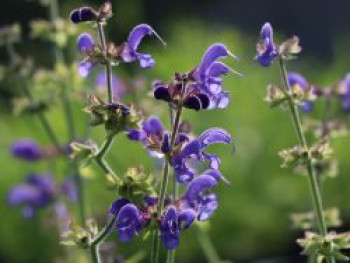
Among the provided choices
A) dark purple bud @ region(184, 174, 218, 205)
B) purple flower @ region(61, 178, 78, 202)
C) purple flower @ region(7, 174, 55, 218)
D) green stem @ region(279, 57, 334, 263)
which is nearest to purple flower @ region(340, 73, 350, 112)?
green stem @ region(279, 57, 334, 263)

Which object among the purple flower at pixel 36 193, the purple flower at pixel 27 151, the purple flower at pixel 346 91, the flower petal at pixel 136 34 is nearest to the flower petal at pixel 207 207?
the flower petal at pixel 136 34

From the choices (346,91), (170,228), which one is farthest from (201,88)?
(346,91)

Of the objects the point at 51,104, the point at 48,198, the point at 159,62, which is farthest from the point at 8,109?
the point at 51,104

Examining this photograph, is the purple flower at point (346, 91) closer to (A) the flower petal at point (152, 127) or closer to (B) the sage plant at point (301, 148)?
(B) the sage plant at point (301, 148)

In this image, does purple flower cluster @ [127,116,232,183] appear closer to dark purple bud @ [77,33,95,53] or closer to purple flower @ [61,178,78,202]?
dark purple bud @ [77,33,95,53]

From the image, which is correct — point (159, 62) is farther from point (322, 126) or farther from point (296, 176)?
point (322, 126)

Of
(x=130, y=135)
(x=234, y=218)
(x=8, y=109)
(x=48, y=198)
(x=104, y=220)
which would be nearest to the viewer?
(x=130, y=135)

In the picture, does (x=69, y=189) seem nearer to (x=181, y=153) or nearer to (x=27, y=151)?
(x=27, y=151)
